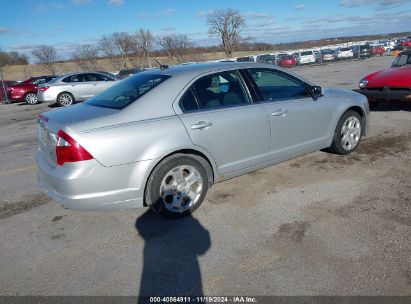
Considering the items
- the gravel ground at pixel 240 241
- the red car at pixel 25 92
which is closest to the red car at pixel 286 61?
the red car at pixel 25 92

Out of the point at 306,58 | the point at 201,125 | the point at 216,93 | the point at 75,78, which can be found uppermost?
the point at 306,58

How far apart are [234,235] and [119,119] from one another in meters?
1.62

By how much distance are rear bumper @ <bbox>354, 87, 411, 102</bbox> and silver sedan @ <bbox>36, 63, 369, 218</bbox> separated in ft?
11.5

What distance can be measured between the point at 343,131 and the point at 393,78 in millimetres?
3507

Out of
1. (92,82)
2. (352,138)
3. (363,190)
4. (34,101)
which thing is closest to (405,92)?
(352,138)

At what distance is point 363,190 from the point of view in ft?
13.7

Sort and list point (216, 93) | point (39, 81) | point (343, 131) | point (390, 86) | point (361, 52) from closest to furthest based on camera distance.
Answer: point (216, 93), point (343, 131), point (390, 86), point (39, 81), point (361, 52)

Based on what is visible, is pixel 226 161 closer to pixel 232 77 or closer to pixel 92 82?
pixel 232 77

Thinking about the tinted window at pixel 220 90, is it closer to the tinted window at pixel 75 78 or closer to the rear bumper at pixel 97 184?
A: the rear bumper at pixel 97 184

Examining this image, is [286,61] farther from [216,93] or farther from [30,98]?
[216,93]

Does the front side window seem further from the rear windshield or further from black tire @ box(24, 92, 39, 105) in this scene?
black tire @ box(24, 92, 39, 105)

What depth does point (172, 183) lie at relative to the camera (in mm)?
3688

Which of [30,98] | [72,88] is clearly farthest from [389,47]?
[30,98]

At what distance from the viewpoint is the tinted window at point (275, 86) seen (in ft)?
14.3
